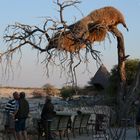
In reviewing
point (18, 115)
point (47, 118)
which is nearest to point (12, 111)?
point (18, 115)

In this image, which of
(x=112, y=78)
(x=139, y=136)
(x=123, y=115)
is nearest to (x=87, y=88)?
(x=112, y=78)

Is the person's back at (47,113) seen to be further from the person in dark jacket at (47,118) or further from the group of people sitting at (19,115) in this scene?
the group of people sitting at (19,115)

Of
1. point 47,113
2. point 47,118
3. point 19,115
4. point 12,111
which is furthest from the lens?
point 47,113

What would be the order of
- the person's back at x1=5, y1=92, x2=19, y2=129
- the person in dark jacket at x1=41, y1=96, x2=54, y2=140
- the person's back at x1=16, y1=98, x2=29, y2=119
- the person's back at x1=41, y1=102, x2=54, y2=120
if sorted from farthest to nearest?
the person's back at x1=41, y1=102, x2=54, y2=120, the person in dark jacket at x1=41, y1=96, x2=54, y2=140, the person's back at x1=5, y1=92, x2=19, y2=129, the person's back at x1=16, y1=98, x2=29, y2=119

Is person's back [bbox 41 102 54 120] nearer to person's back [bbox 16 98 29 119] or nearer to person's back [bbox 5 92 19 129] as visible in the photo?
person's back [bbox 16 98 29 119]

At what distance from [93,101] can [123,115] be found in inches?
166

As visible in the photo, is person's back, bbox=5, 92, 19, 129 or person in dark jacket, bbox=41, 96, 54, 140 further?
person in dark jacket, bbox=41, 96, 54, 140

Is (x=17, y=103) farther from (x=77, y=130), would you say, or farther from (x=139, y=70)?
(x=139, y=70)

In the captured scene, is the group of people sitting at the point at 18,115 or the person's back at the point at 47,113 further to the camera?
the person's back at the point at 47,113

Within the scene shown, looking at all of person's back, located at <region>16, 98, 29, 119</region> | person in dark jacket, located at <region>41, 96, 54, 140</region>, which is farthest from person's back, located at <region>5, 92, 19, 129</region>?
person in dark jacket, located at <region>41, 96, 54, 140</region>

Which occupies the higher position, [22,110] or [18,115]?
[22,110]

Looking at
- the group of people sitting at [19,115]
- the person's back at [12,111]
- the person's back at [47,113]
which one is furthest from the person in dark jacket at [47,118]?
the person's back at [12,111]

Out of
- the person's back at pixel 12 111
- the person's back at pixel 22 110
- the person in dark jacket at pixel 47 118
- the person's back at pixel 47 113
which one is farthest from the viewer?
the person's back at pixel 47 113

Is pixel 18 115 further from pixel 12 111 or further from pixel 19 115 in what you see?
pixel 12 111
